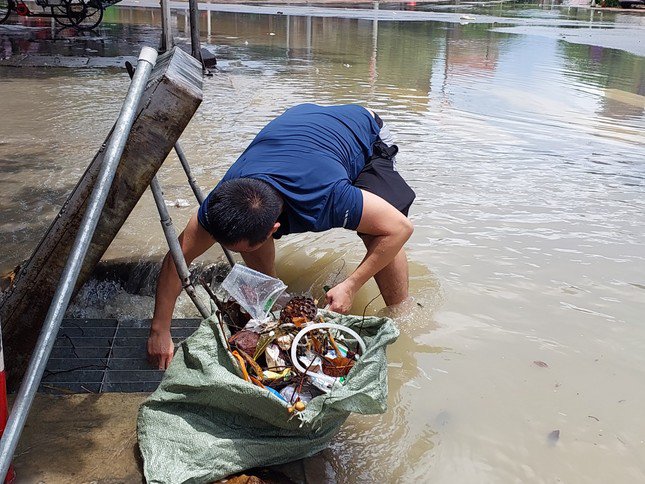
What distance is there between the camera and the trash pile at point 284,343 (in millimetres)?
2262

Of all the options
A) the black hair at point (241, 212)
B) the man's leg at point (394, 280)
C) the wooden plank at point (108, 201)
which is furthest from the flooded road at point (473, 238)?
the wooden plank at point (108, 201)

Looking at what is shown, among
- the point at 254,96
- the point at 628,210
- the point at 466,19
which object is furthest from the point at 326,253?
the point at 466,19

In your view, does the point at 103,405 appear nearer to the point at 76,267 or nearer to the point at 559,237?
the point at 76,267

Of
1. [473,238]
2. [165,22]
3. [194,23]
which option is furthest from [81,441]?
[165,22]

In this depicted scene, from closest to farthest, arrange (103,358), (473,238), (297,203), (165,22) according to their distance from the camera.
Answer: (297,203) → (103,358) → (473,238) → (165,22)

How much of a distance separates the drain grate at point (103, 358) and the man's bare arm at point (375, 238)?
79 cm

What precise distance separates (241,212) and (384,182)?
0.99 metres

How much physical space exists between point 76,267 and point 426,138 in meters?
5.42

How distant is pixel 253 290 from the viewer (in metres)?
2.58

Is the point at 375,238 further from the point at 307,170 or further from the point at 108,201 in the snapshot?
the point at 108,201

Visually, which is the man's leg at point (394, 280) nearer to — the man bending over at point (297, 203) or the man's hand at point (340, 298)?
the man bending over at point (297, 203)

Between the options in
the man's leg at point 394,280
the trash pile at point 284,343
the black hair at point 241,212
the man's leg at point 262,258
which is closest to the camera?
the trash pile at point 284,343

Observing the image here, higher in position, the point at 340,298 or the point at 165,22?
the point at 165,22

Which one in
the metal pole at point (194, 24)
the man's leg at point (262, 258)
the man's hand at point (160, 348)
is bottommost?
the man's hand at point (160, 348)
